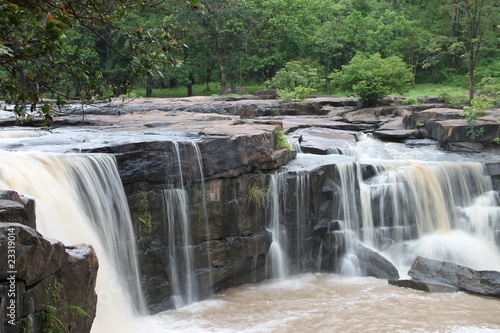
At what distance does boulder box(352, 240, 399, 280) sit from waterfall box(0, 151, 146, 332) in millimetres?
4937

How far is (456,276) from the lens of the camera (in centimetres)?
950

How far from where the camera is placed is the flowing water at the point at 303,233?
733 centimetres

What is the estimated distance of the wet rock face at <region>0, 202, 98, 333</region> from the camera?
3.99m

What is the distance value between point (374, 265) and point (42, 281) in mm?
7591

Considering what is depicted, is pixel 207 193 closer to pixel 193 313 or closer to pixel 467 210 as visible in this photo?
pixel 193 313

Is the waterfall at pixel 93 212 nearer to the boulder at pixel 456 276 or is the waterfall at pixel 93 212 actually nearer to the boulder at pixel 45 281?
the boulder at pixel 45 281

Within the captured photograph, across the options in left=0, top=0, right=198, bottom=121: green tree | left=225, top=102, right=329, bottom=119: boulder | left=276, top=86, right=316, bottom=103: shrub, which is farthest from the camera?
left=276, top=86, right=316, bottom=103: shrub

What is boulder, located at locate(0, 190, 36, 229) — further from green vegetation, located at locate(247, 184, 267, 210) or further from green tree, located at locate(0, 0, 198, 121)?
green vegetation, located at locate(247, 184, 267, 210)

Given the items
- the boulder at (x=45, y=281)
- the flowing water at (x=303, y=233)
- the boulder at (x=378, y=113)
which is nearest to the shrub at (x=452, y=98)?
the boulder at (x=378, y=113)

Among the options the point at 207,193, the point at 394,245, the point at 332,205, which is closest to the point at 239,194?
the point at 207,193

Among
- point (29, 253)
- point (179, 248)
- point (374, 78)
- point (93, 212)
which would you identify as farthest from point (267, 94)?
point (29, 253)

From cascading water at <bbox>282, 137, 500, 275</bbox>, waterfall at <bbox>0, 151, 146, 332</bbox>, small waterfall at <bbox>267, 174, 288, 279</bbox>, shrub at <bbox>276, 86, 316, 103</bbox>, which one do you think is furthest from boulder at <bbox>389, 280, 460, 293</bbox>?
shrub at <bbox>276, 86, 316, 103</bbox>

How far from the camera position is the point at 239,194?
10.0 metres

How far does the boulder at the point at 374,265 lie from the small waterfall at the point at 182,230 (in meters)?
3.61
